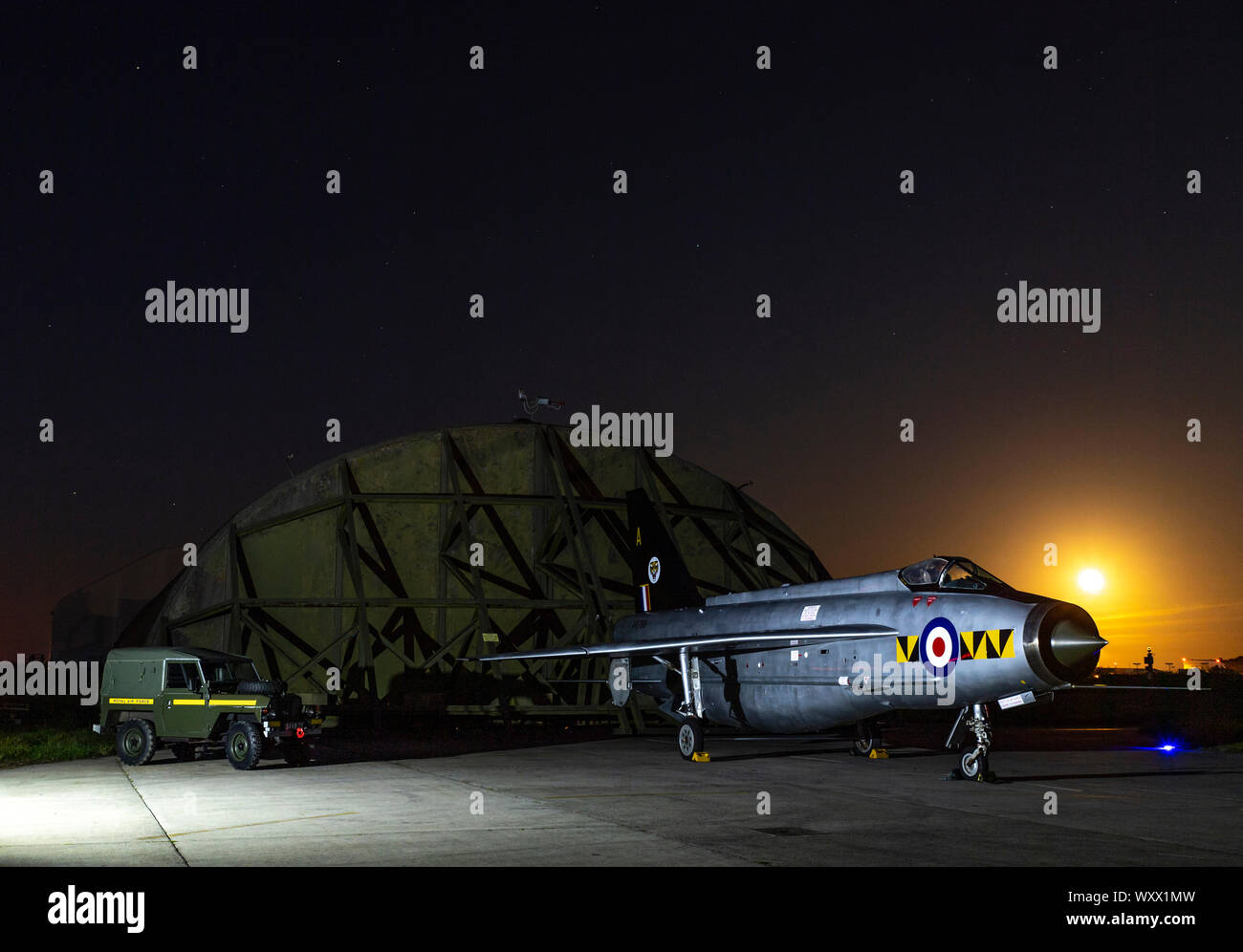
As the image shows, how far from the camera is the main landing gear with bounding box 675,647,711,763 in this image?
2169 cm

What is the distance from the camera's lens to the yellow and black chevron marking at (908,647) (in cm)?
1805

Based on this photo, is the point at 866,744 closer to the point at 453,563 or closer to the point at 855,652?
the point at 855,652

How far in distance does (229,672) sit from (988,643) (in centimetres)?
1418

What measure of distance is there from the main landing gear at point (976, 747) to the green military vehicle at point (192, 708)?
11356 mm

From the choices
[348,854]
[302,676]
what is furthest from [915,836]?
[302,676]

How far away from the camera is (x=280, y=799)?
588 inches

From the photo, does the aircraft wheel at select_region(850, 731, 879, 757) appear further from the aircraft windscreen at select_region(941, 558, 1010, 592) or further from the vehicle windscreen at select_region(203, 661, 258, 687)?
the vehicle windscreen at select_region(203, 661, 258, 687)

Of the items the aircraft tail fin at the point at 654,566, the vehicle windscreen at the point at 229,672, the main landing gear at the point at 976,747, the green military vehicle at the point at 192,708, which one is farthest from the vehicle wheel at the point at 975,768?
the vehicle windscreen at the point at 229,672

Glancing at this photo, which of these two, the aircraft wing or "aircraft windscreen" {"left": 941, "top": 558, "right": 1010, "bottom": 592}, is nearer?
"aircraft windscreen" {"left": 941, "top": 558, "right": 1010, "bottom": 592}

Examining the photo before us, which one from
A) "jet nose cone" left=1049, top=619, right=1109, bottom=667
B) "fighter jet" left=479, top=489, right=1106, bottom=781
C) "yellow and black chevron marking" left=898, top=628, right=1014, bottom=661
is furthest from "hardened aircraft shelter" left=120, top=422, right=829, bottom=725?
"jet nose cone" left=1049, top=619, right=1109, bottom=667

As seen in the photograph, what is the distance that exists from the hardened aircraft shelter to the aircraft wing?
26.4 feet
